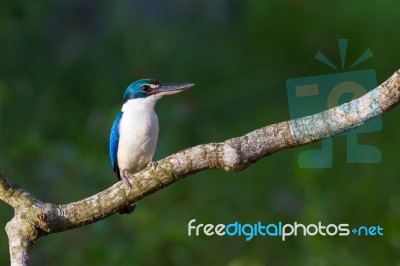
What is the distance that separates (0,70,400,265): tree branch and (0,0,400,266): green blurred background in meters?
3.13

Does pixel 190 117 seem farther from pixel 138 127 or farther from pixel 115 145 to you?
pixel 138 127

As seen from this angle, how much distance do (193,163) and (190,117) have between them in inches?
255

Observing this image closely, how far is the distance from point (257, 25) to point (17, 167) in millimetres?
3772

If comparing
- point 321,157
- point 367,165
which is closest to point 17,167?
point 321,157

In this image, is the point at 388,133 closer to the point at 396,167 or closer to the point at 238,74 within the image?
the point at 396,167

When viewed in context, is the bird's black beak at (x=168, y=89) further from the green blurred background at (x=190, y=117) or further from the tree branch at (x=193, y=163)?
the green blurred background at (x=190, y=117)

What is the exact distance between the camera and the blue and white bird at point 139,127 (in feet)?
11.2

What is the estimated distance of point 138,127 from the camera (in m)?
3.53

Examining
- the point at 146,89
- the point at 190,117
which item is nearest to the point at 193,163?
the point at 146,89

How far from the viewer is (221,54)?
11.4 metres

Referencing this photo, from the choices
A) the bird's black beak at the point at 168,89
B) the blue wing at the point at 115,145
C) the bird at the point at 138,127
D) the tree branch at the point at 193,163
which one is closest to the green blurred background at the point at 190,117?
the blue wing at the point at 115,145

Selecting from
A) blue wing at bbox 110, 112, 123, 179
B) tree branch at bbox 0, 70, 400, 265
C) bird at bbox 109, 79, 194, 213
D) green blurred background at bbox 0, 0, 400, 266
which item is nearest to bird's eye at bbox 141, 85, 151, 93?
bird at bbox 109, 79, 194, 213

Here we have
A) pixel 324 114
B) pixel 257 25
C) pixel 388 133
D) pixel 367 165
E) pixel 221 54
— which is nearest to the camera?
pixel 324 114

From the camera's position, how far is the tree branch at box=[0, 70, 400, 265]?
8.63 feet
